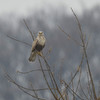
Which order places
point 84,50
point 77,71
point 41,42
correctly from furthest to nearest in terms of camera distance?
point 41,42 → point 77,71 → point 84,50

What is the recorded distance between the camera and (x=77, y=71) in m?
4.13

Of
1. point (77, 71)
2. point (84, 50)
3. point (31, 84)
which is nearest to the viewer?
point (84, 50)

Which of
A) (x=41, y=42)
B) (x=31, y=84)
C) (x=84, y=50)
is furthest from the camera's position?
(x=41, y=42)

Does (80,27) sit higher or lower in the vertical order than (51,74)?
higher

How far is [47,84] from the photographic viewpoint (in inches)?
160

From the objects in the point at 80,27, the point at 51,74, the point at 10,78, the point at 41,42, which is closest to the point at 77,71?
the point at 51,74

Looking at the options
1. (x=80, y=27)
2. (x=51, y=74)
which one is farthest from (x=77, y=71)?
(x=80, y=27)

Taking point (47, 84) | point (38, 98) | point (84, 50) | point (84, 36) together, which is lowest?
point (38, 98)

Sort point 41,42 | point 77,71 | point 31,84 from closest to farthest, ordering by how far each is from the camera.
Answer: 1. point 77,71
2. point 31,84
3. point 41,42

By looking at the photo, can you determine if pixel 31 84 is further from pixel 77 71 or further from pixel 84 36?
pixel 84 36

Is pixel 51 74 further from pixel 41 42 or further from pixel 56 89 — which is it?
pixel 41 42

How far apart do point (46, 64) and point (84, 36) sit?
0.85 metres

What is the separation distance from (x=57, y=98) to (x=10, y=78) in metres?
1.13

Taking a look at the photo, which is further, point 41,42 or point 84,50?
point 41,42
